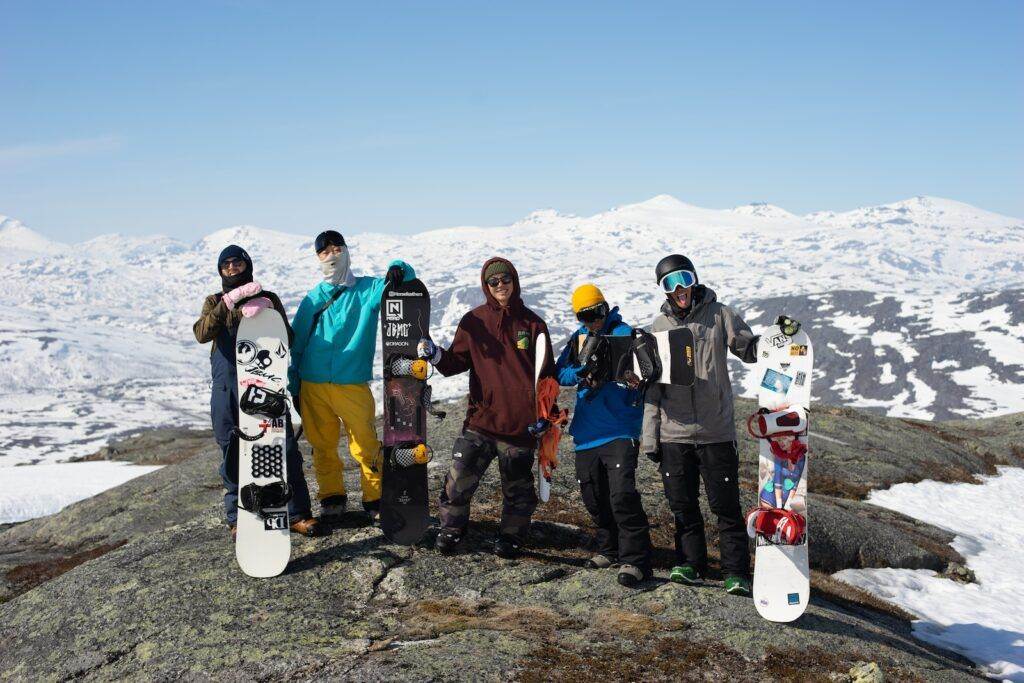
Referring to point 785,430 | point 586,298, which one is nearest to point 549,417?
point 586,298

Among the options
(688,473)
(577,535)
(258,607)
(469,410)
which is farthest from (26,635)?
(688,473)

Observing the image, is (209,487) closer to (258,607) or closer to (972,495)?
(258,607)

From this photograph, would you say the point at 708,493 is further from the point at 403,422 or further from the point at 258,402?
the point at 258,402

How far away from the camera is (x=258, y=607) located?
927 cm

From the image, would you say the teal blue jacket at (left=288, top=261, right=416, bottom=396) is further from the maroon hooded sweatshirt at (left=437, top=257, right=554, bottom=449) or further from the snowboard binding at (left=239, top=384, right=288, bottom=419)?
the maroon hooded sweatshirt at (left=437, top=257, right=554, bottom=449)

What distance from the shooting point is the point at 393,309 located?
10781 millimetres

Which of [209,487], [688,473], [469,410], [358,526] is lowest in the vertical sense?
[209,487]

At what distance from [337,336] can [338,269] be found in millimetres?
1034

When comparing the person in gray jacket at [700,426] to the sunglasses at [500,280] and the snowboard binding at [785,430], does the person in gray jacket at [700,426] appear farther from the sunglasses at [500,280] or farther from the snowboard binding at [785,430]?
the sunglasses at [500,280]

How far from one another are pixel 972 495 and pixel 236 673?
82.3 feet

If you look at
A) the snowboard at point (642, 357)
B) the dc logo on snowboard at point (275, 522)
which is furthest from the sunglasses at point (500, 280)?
the dc logo on snowboard at point (275, 522)

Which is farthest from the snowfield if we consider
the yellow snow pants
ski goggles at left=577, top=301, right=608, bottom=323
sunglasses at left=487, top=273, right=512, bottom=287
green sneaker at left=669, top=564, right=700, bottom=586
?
the yellow snow pants

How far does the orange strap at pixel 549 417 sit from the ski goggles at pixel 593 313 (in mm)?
984

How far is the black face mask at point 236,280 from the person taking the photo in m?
10.5
